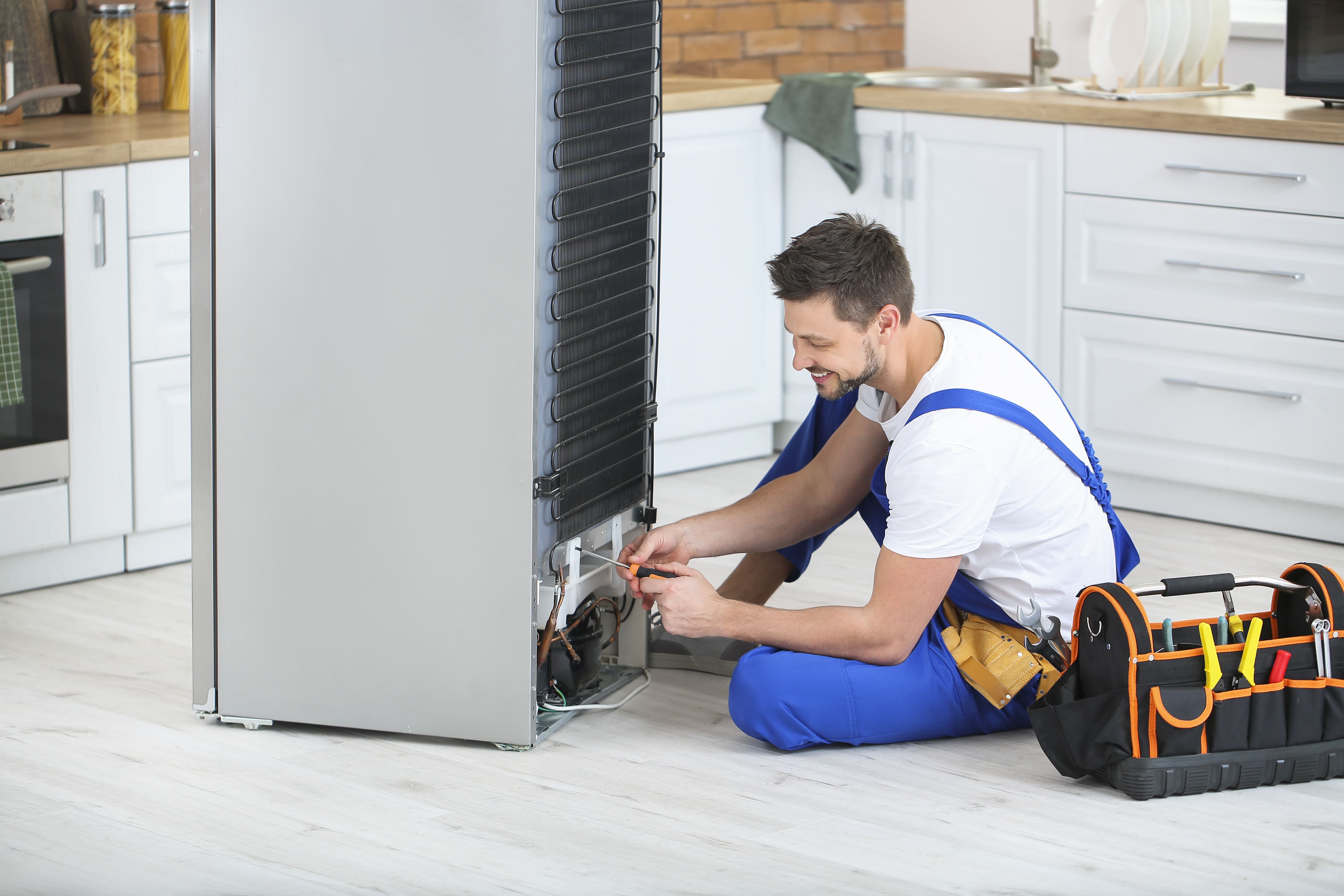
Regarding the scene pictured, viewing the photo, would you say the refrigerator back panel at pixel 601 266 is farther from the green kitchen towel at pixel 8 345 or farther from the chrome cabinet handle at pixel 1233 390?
the chrome cabinet handle at pixel 1233 390

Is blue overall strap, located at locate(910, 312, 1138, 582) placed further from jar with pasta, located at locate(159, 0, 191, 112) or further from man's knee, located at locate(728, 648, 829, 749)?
jar with pasta, located at locate(159, 0, 191, 112)

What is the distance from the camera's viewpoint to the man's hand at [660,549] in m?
2.71

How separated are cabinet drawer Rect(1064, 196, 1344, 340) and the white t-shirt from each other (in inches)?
44.8

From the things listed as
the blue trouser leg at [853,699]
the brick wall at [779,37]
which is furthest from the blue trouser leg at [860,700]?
the brick wall at [779,37]

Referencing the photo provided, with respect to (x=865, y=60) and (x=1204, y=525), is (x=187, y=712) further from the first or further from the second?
(x=865, y=60)

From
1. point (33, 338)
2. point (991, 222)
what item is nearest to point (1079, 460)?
point (991, 222)

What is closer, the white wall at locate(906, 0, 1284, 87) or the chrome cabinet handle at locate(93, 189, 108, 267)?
the chrome cabinet handle at locate(93, 189, 108, 267)

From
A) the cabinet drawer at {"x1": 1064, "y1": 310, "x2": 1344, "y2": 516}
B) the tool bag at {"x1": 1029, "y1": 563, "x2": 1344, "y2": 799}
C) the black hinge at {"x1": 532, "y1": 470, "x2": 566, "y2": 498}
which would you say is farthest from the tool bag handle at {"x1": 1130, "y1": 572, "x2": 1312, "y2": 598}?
the cabinet drawer at {"x1": 1064, "y1": 310, "x2": 1344, "y2": 516}

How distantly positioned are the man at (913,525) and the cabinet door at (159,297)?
1.29 meters

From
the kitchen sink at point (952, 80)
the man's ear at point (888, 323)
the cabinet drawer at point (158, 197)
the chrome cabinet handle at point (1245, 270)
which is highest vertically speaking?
the kitchen sink at point (952, 80)

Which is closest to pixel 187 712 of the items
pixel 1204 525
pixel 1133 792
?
pixel 1133 792

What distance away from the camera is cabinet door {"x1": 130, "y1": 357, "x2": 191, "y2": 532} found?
11.4 feet

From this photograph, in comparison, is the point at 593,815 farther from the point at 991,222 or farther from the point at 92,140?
the point at 991,222

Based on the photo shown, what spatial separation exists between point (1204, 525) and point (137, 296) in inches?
89.9
